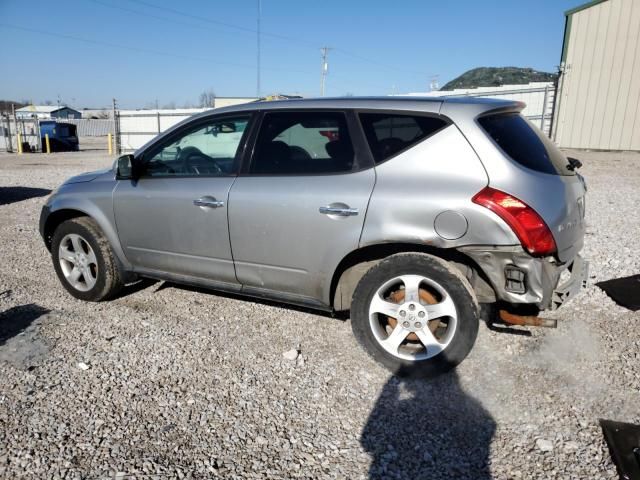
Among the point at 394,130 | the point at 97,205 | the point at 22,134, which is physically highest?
the point at 394,130

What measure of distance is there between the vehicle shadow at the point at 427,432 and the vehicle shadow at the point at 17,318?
2849 mm

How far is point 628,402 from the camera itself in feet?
9.55

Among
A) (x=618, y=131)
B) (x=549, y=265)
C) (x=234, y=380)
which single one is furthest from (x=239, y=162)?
(x=618, y=131)

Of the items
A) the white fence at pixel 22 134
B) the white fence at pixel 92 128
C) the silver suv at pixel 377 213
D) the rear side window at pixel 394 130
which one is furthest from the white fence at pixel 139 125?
the white fence at pixel 92 128

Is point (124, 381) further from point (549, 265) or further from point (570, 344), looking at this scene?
point (570, 344)

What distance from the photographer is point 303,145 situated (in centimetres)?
359

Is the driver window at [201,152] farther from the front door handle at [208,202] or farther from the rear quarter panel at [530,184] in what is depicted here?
the rear quarter panel at [530,184]

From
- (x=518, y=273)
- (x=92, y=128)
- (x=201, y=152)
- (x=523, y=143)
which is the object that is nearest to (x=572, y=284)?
(x=518, y=273)

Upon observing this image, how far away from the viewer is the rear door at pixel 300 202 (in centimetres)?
325

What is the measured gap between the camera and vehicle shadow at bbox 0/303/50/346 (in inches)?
149

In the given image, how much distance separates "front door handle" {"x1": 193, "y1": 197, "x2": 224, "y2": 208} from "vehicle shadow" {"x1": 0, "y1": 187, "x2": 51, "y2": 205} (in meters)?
8.07

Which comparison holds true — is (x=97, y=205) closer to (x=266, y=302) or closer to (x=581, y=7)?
(x=266, y=302)

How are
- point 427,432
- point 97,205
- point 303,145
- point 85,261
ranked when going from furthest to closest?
point 85,261 → point 97,205 → point 303,145 → point 427,432

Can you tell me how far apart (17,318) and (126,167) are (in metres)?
1.55
